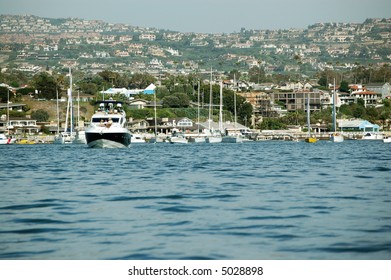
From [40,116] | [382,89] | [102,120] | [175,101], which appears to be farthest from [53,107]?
[102,120]

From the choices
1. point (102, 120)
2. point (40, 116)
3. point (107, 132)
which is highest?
point (102, 120)

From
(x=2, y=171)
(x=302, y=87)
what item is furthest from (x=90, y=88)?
(x=2, y=171)

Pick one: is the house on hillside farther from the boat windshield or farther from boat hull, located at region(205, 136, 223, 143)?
the boat windshield

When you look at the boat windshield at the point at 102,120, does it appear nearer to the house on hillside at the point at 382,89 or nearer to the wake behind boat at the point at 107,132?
the wake behind boat at the point at 107,132

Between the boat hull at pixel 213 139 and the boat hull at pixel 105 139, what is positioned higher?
the boat hull at pixel 105 139

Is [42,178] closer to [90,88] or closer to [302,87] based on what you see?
[90,88]

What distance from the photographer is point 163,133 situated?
116625mm

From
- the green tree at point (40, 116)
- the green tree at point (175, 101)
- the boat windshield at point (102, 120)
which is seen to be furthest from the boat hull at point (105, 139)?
the green tree at point (175, 101)

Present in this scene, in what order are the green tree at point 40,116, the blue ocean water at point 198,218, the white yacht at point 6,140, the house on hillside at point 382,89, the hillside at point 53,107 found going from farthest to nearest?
the house on hillside at point 382,89 → the hillside at point 53,107 → the green tree at point 40,116 → the white yacht at point 6,140 → the blue ocean water at point 198,218

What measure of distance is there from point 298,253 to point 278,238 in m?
1.15

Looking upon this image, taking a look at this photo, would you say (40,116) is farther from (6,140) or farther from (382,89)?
(382,89)

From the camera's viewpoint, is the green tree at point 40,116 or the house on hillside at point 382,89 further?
the house on hillside at point 382,89

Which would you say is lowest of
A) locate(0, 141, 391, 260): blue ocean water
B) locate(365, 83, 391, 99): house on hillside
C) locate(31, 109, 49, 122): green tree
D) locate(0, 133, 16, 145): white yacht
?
locate(0, 133, 16, 145): white yacht

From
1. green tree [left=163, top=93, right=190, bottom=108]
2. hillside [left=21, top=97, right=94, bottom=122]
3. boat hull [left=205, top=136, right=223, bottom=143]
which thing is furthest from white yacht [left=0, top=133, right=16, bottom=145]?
green tree [left=163, top=93, right=190, bottom=108]
